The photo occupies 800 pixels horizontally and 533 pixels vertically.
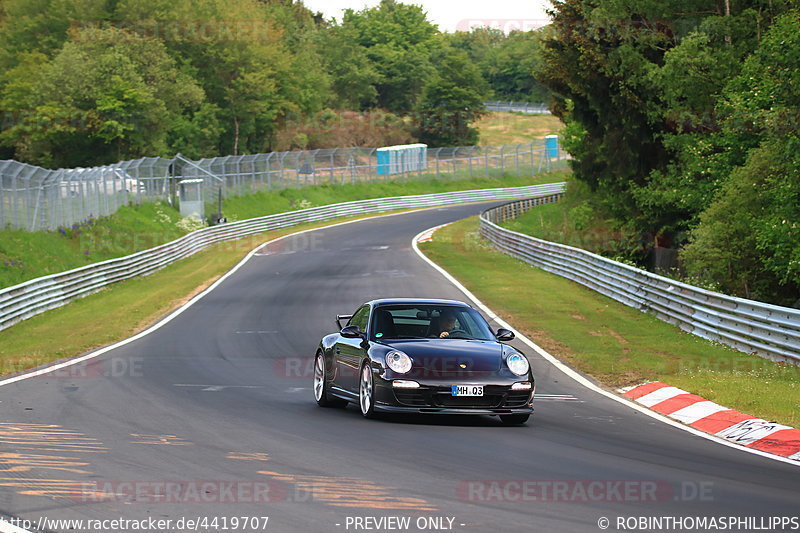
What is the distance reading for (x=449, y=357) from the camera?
11.2 m

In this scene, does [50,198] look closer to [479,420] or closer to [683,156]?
[683,156]

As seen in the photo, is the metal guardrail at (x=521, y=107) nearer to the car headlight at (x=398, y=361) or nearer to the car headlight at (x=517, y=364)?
the car headlight at (x=517, y=364)

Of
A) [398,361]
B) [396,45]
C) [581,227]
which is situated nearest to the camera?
[398,361]

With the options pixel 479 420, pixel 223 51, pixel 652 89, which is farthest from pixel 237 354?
pixel 223 51

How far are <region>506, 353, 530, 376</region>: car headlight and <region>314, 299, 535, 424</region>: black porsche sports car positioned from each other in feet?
0.04

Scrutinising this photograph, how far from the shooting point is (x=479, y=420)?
1180 centimetres

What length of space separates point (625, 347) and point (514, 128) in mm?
125530

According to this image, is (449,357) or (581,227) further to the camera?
(581,227)

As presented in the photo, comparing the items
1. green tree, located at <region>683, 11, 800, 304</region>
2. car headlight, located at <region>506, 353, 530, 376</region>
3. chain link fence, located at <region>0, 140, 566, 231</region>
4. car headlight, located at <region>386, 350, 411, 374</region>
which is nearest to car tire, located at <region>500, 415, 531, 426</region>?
car headlight, located at <region>506, 353, 530, 376</region>

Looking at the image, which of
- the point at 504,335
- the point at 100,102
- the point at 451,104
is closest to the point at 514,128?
the point at 451,104

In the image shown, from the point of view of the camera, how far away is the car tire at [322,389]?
12922mm

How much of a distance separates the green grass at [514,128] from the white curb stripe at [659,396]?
11796 cm

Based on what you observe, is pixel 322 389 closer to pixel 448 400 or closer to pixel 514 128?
pixel 448 400

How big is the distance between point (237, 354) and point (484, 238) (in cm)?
3094
